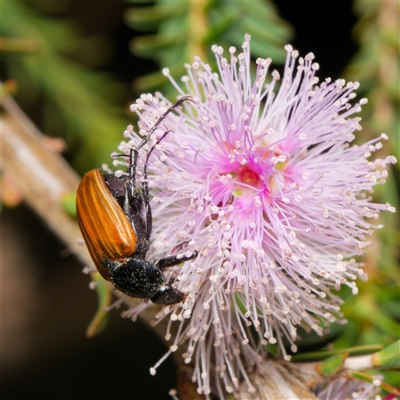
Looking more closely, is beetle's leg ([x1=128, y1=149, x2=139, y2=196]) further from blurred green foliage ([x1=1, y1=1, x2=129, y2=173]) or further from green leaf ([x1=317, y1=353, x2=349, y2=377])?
blurred green foliage ([x1=1, y1=1, x2=129, y2=173])

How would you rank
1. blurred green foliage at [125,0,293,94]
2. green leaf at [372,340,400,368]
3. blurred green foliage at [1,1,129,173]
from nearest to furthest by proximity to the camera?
green leaf at [372,340,400,368] < blurred green foliage at [125,0,293,94] < blurred green foliage at [1,1,129,173]

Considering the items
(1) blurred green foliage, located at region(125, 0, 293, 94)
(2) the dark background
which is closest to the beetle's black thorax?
(1) blurred green foliage, located at region(125, 0, 293, 94)

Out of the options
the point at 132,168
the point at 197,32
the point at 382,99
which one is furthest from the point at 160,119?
the point at 382,99

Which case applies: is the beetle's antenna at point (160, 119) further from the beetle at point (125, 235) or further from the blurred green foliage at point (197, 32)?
the blurred green foliage at point (197, 32)

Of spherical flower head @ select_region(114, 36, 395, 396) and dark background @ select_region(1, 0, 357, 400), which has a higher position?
spherical flower head @ select_region(114, 36, 395, 396)

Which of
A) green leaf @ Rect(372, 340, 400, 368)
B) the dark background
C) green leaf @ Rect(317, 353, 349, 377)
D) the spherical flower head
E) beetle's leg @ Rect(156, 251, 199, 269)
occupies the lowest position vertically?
the dark background

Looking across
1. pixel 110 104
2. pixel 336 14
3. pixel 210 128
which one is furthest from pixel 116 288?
pixel 336 14

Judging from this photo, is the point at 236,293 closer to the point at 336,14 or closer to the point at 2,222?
the point at 2,222
